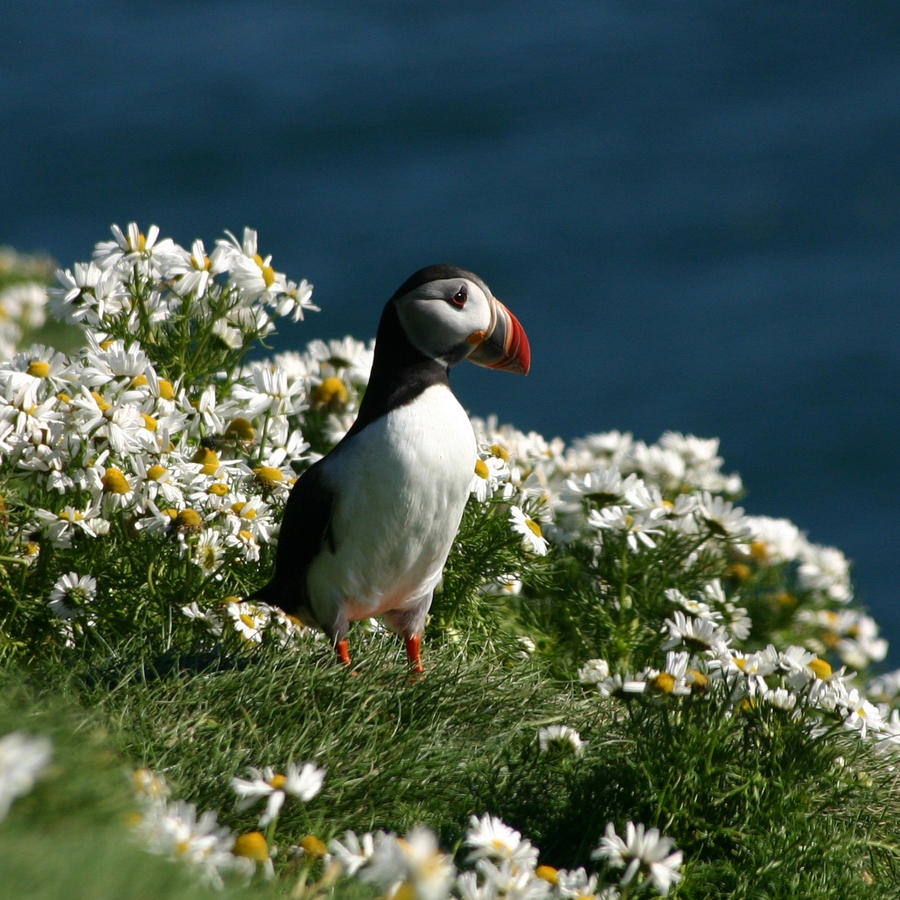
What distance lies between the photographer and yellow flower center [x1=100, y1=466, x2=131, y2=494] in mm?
3500

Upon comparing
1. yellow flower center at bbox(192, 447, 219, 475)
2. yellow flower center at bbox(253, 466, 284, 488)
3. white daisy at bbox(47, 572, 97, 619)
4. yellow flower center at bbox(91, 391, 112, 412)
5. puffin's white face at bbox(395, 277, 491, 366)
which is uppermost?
puffin's white face at bbox(395, 277, 491, 366)

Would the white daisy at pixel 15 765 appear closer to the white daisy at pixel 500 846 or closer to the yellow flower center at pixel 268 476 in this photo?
the white daisy at pixel 500 846

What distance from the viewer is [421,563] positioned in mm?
3562

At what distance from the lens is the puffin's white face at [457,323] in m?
3.48

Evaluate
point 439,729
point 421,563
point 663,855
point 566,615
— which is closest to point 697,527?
point 566,615

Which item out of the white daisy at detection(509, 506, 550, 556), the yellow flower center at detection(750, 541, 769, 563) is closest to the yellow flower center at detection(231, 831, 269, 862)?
the white daisy at detection(509, 506, 550, 556)

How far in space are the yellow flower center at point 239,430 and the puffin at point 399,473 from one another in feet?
2.12

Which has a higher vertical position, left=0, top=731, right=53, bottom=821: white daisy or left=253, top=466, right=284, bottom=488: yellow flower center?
left=253, top=466, right=284, bottom=488: yellow flower center

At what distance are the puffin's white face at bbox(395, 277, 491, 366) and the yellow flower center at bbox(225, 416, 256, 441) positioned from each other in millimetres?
899

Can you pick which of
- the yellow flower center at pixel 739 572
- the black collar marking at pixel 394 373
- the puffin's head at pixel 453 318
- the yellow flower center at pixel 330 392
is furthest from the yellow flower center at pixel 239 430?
the yellow flower center at pixel 739 572

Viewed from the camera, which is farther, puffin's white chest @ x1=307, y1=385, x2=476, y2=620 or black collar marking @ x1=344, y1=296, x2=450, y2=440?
black collar marking @ x1=344, y1=296, x2=450, y2=440

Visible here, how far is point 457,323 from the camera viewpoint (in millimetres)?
3473

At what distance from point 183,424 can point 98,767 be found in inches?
67.4

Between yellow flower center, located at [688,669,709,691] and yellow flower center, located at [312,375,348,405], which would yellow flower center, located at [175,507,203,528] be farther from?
yellow flower center, located at [312,375,348,405]
